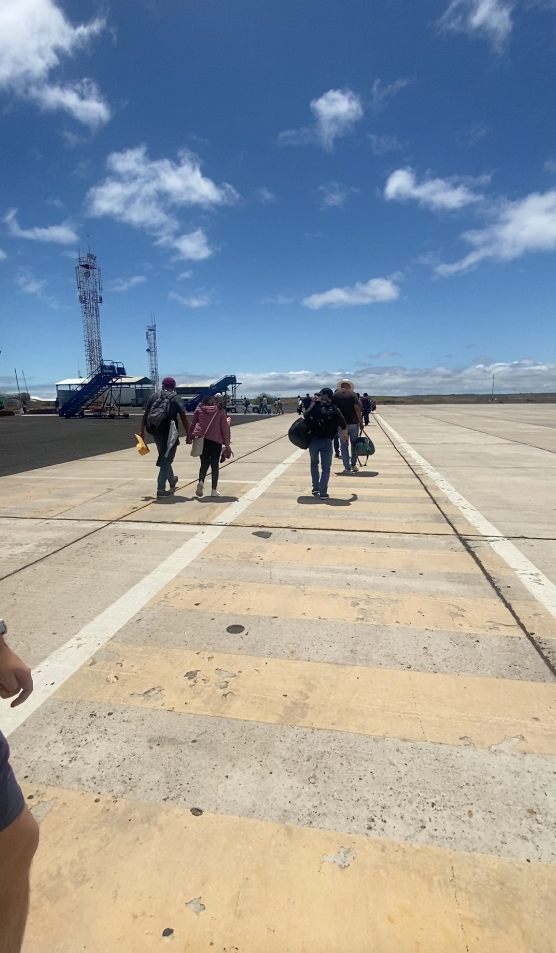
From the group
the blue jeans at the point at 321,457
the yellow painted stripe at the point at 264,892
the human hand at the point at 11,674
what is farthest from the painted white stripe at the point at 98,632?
the blue jeans at the point at 321,457

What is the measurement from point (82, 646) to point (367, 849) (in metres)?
2.17

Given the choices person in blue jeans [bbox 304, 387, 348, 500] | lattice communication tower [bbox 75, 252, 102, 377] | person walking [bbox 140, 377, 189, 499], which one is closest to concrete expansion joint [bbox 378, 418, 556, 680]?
person in blue jeans [bbox 304, 387, 348, 500]

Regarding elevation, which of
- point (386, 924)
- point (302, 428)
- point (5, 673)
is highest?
point (302, 428)

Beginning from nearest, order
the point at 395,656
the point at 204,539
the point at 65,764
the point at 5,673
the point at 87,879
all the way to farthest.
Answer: the point at 5,673
the point at 87,879
the point at 65,764
the point at 395,656
the point at 204,539

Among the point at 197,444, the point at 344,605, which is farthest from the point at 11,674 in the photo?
the point at 197,444

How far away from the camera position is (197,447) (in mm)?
7281

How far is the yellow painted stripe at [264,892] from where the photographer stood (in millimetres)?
1575

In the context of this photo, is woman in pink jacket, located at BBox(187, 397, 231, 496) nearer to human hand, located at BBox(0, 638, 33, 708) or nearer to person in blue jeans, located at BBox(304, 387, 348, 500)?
person in blue jeans, located at BBox(304, 387, 348, 500)

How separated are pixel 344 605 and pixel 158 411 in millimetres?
4577

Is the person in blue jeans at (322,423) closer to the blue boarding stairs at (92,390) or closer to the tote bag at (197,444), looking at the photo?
the tote bag at (197,444)

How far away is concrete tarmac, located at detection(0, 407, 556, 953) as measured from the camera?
166 centimetres

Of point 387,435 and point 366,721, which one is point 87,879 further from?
point 387,435

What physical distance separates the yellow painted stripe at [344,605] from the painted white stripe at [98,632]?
0.19 metres

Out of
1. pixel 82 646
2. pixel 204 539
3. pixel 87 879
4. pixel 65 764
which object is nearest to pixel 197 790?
pixel 87 879
